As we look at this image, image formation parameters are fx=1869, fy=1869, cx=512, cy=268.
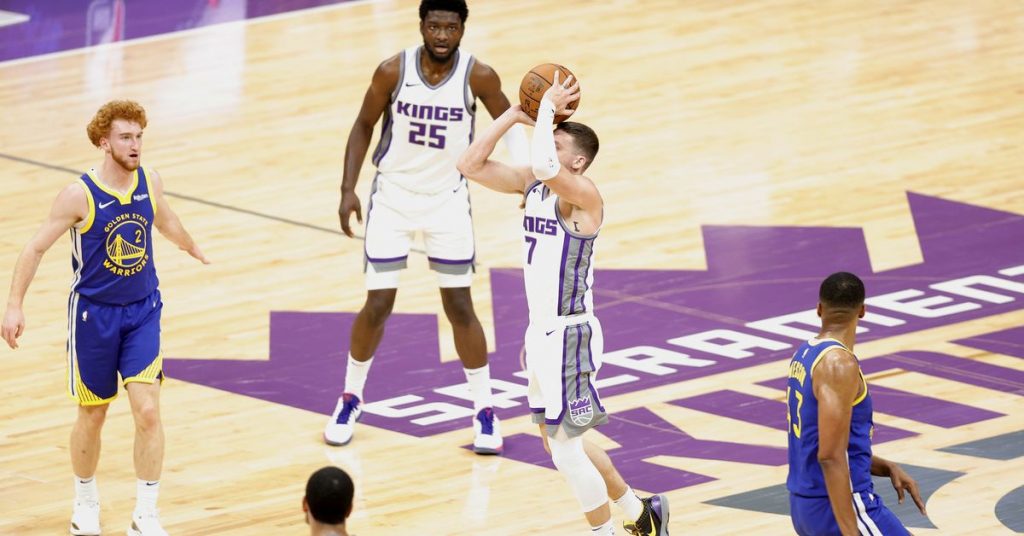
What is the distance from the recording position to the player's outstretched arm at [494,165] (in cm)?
695

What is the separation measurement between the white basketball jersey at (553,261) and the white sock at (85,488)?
2.04 m

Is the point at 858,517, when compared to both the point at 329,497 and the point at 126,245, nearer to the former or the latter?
the point at 329,497

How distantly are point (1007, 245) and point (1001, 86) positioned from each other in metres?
3.76

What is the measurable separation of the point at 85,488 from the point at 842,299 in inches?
135

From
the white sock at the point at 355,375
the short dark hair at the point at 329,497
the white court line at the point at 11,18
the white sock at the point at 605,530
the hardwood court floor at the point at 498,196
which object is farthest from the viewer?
the white court line at the point at 11,18

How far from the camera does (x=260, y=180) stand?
43.2 ft

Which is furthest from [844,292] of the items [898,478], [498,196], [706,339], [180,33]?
[180,33]

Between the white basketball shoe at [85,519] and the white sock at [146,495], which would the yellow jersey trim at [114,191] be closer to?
the white sock at [146,495]

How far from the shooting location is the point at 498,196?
42.0 ft

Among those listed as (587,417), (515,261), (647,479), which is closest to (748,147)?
(515,261)

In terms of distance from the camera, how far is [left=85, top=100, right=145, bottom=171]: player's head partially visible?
730 centimetres

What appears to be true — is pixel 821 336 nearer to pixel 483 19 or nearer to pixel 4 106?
pixel 4 106

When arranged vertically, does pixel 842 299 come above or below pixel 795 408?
above

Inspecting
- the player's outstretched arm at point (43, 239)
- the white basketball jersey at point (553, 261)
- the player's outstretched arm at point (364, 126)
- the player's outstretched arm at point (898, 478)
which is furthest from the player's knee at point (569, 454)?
the player's outstretched arm at point (43, 239)
